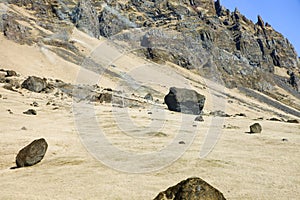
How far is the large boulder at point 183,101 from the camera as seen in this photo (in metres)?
35.0

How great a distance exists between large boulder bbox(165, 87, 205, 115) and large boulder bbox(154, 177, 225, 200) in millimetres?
27530

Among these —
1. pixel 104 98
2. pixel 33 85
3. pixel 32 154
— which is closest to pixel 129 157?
pixel 32 154

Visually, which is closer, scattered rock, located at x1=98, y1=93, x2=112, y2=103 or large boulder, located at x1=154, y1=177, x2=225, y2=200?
large boulder, located at x1=154, y1=177, x2=225, y2=200

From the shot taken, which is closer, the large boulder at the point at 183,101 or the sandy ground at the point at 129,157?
the sandy ground at the point at 129,157

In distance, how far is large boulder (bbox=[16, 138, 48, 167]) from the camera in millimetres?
12953

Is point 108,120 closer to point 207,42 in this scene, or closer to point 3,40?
point 3,40

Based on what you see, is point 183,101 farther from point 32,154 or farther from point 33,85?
point 32,154

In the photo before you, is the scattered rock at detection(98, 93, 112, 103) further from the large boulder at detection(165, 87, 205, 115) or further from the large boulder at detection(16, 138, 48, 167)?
the large boulder at detection(16, 138, 48, 167)

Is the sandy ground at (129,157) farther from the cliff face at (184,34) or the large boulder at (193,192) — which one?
the cliff face at (184,34)

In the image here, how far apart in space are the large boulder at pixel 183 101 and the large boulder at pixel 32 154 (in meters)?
22.5

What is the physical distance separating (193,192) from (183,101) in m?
28.7

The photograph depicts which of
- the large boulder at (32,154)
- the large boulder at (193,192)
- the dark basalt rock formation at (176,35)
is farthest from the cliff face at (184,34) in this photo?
the large boulder at (193,192)

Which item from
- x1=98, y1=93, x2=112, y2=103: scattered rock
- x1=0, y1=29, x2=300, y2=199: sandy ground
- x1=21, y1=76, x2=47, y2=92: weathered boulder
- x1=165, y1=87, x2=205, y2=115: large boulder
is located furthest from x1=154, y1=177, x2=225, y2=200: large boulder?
x1=21, y1=76, x2=47, y2=92: weathered boulder

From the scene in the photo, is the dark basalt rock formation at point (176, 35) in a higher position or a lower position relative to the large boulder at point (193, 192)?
higher
